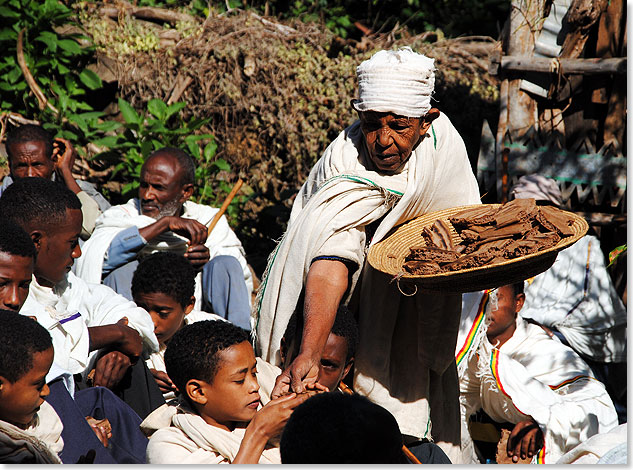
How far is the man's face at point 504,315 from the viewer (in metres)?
4.47

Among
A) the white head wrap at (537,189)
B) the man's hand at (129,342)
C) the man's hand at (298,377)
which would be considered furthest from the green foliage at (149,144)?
the man's hand at (298,377)

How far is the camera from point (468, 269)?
8.98 feet

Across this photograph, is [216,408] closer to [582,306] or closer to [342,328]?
[342,328]

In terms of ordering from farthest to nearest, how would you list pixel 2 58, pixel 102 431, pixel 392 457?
pixel 2 58 < pixel 102 431 < pixel 392 457

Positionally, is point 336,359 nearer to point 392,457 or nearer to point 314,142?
point 392,457

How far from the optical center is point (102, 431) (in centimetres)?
320

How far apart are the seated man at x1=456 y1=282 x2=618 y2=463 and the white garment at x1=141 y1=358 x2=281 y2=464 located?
5.30 ft

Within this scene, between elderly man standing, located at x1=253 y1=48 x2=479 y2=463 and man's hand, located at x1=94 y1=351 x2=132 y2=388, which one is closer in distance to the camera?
elderly man standing, located at x1=253 y1=48 x2=479 y2=463

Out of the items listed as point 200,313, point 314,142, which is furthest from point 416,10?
point 200,313

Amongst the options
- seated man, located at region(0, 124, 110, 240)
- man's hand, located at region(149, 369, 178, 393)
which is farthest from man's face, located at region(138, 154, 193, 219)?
man's hand, located at region(149, 369, 178, 393)

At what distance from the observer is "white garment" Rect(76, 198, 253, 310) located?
4.98 m

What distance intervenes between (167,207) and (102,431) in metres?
2.50

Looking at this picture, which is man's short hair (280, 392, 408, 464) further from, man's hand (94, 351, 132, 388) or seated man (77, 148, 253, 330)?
seated man (77, 148, 253, 330)

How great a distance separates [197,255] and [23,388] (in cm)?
232
